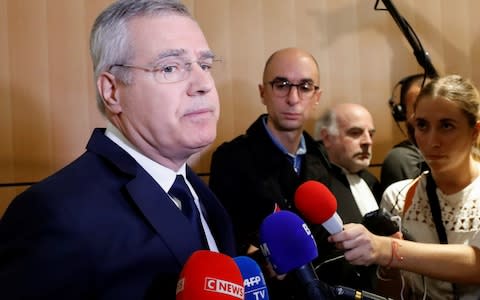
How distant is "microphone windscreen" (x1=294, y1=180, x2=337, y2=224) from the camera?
3.82ft

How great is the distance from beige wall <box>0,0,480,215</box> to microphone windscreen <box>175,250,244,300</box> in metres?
1.62

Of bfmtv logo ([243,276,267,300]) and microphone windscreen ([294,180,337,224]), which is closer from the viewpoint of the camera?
bfmtv logo ([243,276,267,300])

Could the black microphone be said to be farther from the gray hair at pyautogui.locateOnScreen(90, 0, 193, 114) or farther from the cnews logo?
the gray hair at pyautogui.locateOnScreen(90, 0, 193, 114)

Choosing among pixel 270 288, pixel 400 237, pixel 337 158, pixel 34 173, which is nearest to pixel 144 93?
→ pixel 270 288

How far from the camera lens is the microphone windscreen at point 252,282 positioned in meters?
0.82

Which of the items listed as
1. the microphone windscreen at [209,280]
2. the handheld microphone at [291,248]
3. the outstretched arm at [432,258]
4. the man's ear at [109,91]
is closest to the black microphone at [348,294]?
the handheld microphone at [291,248]

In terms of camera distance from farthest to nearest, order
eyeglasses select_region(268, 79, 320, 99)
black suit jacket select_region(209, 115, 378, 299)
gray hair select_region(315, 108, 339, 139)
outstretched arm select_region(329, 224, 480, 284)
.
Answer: gray hair select_region(315, 108, 339, 139)
eyeglasses select_region(268, 79, 320, 99)
black suit jacket select_region(209, 115, 378, 299)
outstretched arm select_region(329, 224, 480, 284)

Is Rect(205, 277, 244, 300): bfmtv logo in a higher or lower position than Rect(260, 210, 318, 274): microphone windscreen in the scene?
higher

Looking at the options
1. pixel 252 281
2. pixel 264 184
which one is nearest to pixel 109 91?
pixel 252 281

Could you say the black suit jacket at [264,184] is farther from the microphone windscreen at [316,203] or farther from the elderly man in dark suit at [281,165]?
the microphone windscreen at [316,203]

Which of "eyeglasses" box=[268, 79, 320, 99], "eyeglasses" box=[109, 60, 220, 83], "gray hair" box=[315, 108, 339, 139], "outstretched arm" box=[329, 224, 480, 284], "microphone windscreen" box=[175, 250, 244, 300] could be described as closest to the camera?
"microphone windscreen" box=[175, 250, 244, 300]

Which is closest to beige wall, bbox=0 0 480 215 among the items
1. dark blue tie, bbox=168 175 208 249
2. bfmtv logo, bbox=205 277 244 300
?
dark blue tie, bbox=168 175 208 249

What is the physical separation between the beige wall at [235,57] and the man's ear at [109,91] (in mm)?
1300

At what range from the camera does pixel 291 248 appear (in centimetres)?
101
